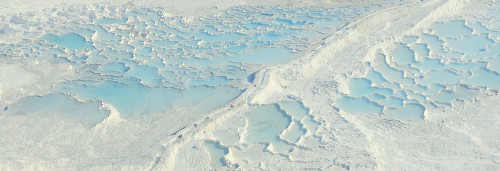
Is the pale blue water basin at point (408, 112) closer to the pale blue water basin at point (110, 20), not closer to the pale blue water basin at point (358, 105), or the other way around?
the pale blue water basin at point (358, 105)

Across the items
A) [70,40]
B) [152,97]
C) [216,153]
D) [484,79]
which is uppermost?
[484,79]

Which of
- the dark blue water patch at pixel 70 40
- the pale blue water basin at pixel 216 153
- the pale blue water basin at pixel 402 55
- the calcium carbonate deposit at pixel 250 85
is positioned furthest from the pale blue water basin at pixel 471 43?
the dark blue water patch at pixel 70 40

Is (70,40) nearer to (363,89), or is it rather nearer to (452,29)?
(363,89)

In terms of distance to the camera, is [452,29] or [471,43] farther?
[452,29]

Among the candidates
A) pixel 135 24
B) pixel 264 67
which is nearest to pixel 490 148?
pixel 264 67

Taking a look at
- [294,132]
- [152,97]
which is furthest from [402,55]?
[152,97]

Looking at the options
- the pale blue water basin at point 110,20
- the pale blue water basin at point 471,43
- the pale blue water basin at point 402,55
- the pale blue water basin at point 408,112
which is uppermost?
the pale blue water basin at point 471,43
